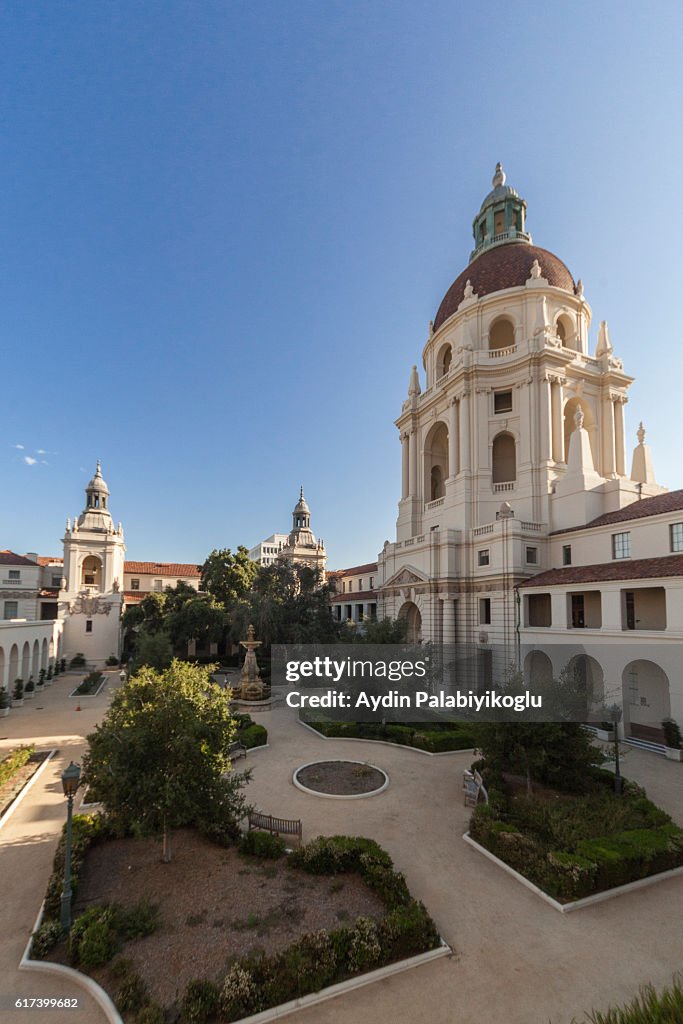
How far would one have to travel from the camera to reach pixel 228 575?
171 ft

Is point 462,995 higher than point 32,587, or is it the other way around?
point 32,587

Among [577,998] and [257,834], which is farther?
[257,834]

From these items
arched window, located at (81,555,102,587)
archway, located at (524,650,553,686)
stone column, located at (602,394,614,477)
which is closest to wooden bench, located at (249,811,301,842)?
archway, located at (524,650,553,686)

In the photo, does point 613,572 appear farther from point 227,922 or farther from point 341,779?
point 227,922

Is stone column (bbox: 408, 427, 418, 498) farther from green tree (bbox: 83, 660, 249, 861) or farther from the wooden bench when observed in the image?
green tree (bbox: 83, 660, 249, 861)

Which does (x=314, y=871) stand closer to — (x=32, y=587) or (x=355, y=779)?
(x=355, y=779)

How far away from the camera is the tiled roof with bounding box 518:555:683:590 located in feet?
78.8

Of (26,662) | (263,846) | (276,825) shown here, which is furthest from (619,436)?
(26,662)

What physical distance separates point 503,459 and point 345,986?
40.5 metres

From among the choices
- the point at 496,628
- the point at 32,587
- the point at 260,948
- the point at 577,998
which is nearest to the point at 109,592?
the point at 32,587

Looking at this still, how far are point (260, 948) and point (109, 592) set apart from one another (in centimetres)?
5140

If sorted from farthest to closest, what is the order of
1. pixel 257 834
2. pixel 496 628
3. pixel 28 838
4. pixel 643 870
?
pixel 496 628 → pixel 28 838 → pixel 257 834 → pixel 643 870

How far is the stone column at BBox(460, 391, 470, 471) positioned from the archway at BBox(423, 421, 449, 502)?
6.33m

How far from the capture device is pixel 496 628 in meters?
34.4
